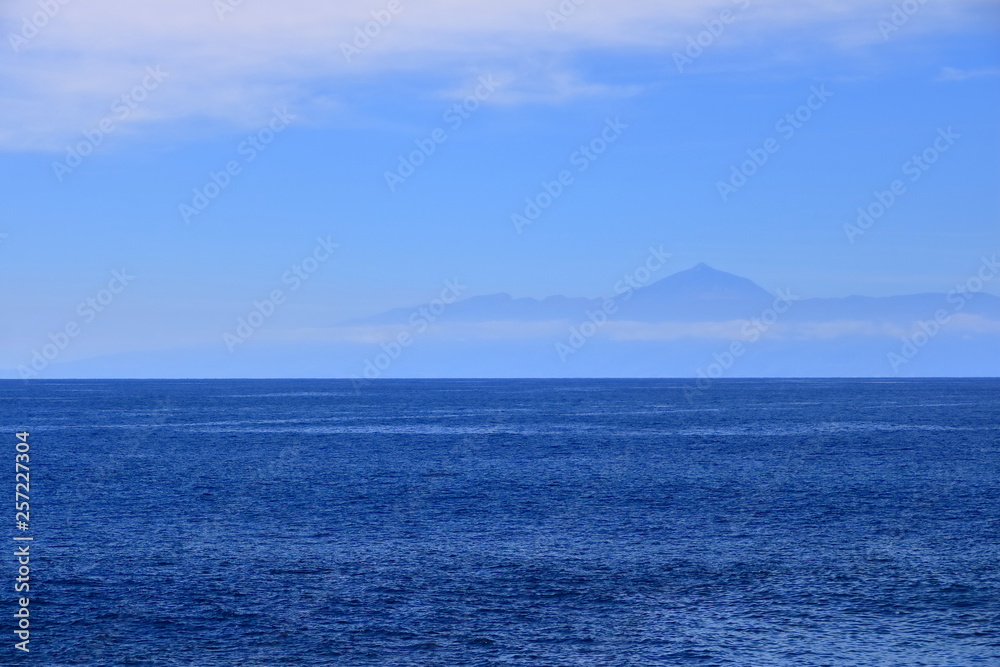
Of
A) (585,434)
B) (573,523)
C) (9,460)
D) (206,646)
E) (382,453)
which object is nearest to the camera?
(206,646)

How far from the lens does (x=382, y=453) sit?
114 meters

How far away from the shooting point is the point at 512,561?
5247cm


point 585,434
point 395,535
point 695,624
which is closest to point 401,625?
point 695,624

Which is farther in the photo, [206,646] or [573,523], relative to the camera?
[573,523]

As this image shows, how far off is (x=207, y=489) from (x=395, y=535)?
2692cm

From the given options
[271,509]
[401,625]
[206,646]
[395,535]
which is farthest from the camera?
[271,509]

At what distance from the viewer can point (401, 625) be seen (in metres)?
41.2

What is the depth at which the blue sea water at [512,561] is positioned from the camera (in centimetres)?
3891

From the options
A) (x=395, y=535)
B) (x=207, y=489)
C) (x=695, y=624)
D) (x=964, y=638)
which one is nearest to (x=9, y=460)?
(x=207, y=489)

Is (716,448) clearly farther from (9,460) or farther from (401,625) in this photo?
(401,625)

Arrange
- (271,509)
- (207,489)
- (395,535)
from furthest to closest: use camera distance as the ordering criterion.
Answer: (207,489)
(271,509)
(395,535)

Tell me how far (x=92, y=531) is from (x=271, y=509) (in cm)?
1243

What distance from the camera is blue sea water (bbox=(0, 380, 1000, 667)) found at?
128 ft

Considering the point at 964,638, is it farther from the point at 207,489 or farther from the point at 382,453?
the point at 382,453
